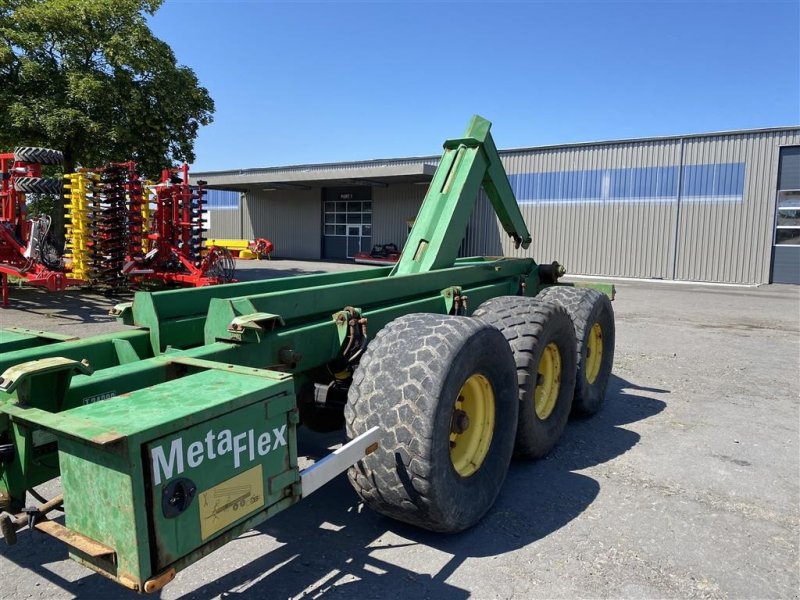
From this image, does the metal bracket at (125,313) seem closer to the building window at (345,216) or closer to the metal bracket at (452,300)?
the metal bracket at (452,300)

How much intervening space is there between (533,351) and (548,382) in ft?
2.50

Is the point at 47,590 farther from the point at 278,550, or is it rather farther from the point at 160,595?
the point at 278,550

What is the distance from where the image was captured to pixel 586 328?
5.13m

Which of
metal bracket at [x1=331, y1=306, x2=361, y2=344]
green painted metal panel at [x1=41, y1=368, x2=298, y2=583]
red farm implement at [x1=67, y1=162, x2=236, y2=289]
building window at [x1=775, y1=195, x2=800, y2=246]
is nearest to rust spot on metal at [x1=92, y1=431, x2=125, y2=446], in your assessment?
green painted metal panel at [x1=41, y1=368, x2=298, y2=583]

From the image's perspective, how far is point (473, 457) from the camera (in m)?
3.43

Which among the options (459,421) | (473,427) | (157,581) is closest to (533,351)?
(473,427)

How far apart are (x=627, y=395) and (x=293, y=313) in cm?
440

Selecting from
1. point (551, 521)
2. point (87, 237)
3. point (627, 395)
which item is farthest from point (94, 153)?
point (551, 521)

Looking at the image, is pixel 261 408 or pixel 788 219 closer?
pixel 261 408

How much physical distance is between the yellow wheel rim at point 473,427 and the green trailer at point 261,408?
12 millimetres

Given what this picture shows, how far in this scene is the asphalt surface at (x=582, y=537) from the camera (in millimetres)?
2828

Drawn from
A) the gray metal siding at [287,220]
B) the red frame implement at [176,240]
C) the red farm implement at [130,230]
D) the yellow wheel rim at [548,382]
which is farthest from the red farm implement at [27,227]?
the gray metal siding at [287,220]

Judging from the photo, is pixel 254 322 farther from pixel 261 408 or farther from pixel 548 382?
pixel 548 382

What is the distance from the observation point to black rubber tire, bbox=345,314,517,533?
286 cm
